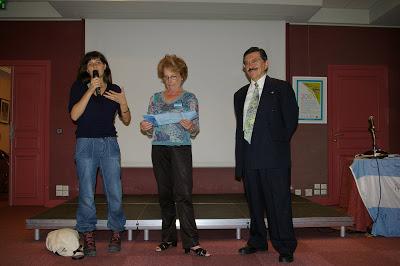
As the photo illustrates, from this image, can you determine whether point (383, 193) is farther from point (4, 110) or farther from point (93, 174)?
point (4, 110)

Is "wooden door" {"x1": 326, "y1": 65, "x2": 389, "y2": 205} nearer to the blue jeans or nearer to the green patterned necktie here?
the green patterned necktie

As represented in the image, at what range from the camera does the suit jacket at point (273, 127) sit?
243cm

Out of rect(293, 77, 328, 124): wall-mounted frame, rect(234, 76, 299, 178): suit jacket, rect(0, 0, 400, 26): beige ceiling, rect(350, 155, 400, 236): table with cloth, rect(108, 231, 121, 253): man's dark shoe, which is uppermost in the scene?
rect(0, 0, 400, 26): beige ceiling

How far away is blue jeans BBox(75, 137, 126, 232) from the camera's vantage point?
2465 mm

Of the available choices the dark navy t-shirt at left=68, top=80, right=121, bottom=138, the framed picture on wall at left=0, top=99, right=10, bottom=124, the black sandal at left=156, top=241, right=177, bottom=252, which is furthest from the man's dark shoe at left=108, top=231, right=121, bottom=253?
the framed picture on wall at left=0, top=99, right=10, bottom=124

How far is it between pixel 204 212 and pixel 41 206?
2.72 meters

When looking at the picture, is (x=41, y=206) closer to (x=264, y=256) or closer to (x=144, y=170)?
(x=144, y=170)

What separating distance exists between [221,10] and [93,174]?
2943mm

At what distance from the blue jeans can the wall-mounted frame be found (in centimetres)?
337

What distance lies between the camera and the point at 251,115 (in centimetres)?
256

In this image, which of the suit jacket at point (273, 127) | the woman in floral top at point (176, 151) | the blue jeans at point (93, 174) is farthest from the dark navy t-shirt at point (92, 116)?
the suit jacket at point (273, 127)

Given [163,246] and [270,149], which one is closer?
[270,149]

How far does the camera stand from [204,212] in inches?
139

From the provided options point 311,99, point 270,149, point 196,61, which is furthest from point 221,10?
point 270,149
